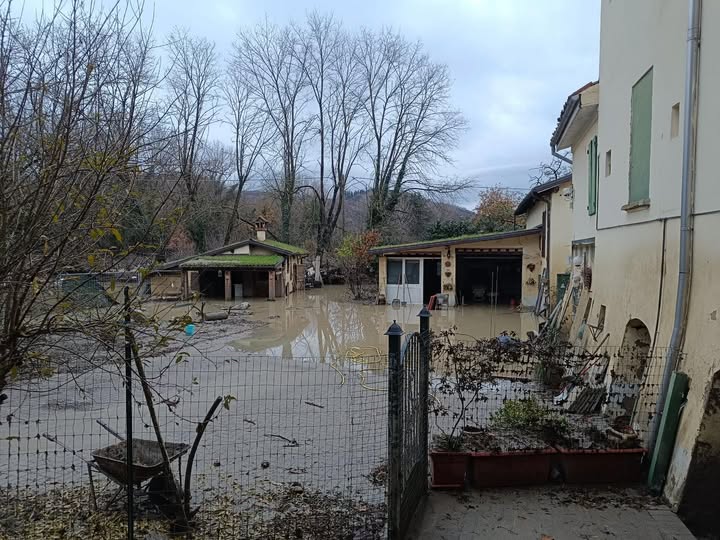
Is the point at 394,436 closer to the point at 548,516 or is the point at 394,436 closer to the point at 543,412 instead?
the point at 548,516

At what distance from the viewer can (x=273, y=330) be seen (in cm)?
1681

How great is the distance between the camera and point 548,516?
436cm

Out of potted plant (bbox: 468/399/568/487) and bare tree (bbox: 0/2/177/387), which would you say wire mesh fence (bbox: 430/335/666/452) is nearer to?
potted plant (bbox: 468/399/568/487)

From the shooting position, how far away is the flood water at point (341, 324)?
14.1 metres

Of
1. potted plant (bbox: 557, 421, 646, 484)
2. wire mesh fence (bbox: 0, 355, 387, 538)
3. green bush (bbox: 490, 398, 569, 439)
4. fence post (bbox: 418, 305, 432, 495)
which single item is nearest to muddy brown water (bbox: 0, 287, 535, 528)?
wire mesh fence (bbox: 0, 355, 387, 538)

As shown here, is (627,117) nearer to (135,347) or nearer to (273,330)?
(135,347)

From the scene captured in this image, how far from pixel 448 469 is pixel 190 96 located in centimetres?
768

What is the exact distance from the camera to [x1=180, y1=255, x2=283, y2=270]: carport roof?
24328 mm

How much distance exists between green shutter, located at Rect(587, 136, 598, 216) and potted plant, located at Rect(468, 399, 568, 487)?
19.2 ft

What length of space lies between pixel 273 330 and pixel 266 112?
86.9 ft

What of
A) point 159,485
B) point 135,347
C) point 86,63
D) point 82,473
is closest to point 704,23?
point 86,63

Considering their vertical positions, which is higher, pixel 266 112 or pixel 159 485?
pixel 266 112

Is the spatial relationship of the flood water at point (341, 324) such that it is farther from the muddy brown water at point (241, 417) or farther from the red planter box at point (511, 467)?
the red planter box at point (511, 467)

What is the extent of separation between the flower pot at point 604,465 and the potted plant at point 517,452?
19 centimetres
